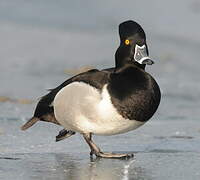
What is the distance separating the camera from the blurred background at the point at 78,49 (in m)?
9.25

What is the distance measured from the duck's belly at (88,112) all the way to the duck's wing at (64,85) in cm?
5

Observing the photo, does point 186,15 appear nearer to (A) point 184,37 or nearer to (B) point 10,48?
(A) point 184,37

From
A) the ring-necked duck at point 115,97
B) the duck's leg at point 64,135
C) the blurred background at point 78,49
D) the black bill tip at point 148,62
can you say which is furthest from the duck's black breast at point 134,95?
the duck's leg at point 64,135

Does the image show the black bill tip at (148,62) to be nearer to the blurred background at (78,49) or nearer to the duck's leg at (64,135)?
the blurred background at (78,49)

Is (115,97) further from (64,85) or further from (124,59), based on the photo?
(64,85)

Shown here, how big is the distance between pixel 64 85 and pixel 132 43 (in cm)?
71

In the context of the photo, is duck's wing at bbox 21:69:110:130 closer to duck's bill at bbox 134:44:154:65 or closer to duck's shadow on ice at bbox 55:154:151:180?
duck's bill at bbox 134:44:154:65

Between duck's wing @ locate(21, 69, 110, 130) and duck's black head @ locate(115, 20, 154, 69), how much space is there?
235 millimetres

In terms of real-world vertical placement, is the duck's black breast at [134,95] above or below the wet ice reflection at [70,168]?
above

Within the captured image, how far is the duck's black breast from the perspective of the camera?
248 inches

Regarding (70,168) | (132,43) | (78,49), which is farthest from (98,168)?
(78,49)

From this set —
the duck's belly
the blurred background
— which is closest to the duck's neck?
the duck's belly

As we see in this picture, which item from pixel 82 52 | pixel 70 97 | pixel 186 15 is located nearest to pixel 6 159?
pixel 70 97

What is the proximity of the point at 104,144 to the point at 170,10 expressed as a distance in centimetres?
977
